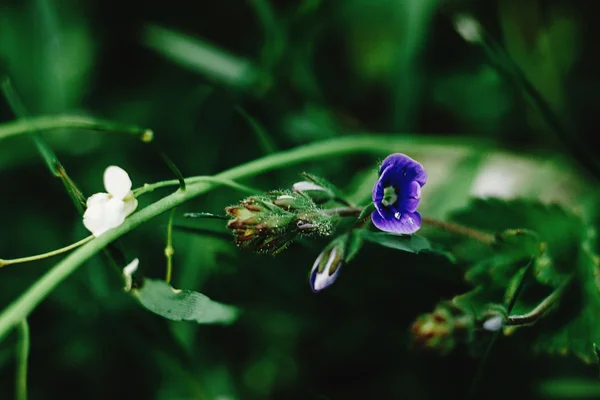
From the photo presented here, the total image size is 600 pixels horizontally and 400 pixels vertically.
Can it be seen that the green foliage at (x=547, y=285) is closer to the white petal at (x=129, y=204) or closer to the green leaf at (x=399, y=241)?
the green leaf at (x=399, y=241)

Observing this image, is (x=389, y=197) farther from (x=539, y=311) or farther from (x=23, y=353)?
(x=23, y=353)

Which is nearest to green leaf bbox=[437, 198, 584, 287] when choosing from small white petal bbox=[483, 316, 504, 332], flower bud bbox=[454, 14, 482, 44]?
small white petal bbox=[483, 316, 504, 332]

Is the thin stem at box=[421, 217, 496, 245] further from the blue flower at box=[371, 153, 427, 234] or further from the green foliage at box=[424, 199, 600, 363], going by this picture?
the blue flower at box=[371, 153, 427, 234]

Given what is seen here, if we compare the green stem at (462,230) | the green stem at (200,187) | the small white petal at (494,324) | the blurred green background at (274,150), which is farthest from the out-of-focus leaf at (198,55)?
the small white petal at (494,324)

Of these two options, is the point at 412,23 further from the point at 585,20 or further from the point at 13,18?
the point at 13,18

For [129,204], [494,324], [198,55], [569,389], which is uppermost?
[198,55]

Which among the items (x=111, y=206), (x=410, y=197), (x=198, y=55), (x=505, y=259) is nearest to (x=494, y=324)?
(x=505, y=259)
